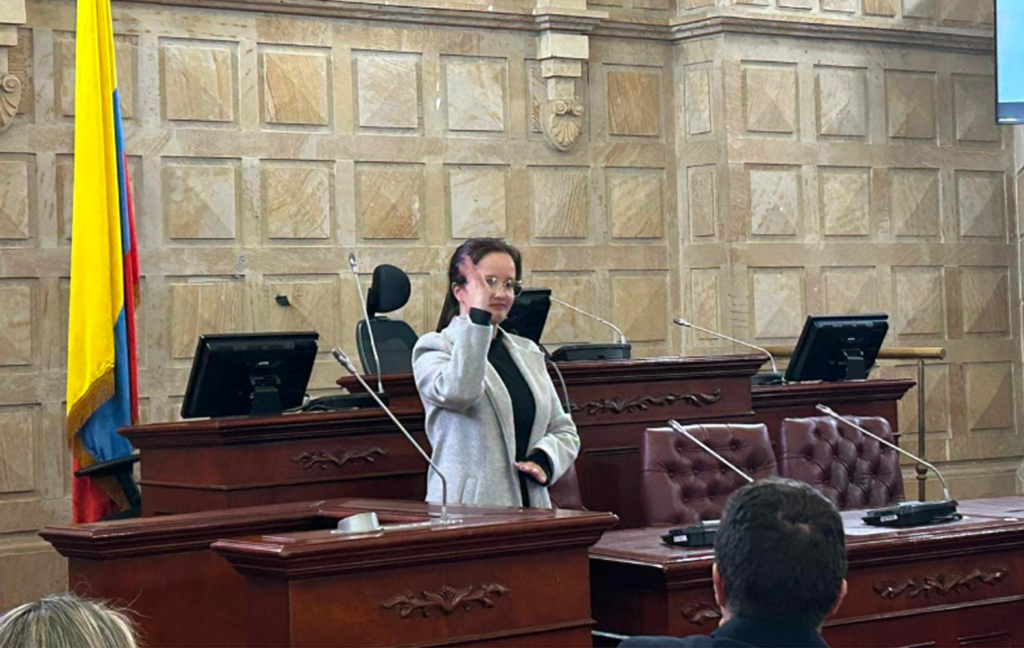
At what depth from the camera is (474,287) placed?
4262mm

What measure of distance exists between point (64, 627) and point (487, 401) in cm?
275

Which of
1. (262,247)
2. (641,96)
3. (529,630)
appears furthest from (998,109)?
(529,630)

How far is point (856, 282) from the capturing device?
8797 mm

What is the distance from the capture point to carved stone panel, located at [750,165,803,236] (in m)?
8.45

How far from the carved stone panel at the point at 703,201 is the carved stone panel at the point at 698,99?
0.21 m

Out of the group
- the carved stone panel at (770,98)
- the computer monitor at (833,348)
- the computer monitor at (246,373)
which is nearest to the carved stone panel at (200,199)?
the computer monitor at (246,373)

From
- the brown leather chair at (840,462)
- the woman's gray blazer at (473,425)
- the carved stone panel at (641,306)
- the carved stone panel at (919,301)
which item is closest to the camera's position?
the woman's gray blazer at (473,425)

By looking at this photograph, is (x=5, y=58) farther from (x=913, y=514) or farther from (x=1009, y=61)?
(x=1009, y=61)

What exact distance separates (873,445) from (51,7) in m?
3.85

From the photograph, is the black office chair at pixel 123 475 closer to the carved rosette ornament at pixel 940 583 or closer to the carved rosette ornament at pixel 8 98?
the carved rosette ornament at pixel 8 98

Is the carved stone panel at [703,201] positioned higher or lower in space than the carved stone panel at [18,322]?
higher

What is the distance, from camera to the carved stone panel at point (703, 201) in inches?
330

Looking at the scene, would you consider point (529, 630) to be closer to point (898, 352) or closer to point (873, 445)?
point (873, 445)

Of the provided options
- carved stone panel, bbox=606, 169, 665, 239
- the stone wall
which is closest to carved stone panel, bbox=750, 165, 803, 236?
the stone wall
